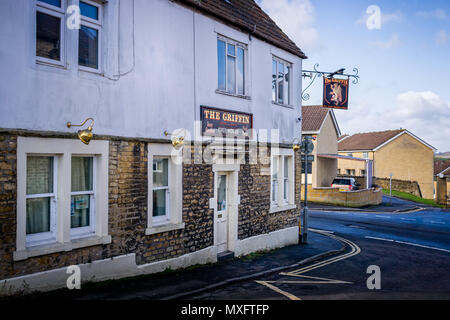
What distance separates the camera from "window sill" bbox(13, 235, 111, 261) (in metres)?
6.32

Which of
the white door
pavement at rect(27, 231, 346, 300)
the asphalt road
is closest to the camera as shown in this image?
pavement at rect(27, 231, 346, 300)

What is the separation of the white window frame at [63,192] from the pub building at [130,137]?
0.07 feet

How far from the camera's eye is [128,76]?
318 inches

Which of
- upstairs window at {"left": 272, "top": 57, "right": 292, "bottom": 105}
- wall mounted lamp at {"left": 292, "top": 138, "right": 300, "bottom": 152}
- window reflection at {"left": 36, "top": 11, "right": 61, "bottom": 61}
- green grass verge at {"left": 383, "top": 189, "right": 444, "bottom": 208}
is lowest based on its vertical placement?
green grass verge at {"left": 383, "top": 189, "right": 444, "bottom": 208}

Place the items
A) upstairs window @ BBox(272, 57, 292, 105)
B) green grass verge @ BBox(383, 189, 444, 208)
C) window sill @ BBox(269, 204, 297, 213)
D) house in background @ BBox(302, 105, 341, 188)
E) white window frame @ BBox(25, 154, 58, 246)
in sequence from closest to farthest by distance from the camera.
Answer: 1. white window frame @ BBox(25, 154, 58, 246)
2. window sill @ BBox(269, 204, 297, 213)
3. upstairs window @ BBox(272, 57, 292, 105)
4. house in background @ BBox(302, 105, 341, 188)
5. green grass verge @ BBox(383, 189, 444, 208)

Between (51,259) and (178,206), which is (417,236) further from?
(51,259)

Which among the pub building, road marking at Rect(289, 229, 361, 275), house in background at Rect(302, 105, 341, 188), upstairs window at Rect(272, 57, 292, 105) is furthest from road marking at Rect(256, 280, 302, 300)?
house in background at Rect(302, 105, 341, 188)

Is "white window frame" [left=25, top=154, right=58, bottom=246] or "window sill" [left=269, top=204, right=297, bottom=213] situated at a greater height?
"white window frame" [left=25, top=154, right=58, bottom=246]

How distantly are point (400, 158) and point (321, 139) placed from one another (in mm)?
21639

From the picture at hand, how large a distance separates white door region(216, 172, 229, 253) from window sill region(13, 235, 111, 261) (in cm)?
401

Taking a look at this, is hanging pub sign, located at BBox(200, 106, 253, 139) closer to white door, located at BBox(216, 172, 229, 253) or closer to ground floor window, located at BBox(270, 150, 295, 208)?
white door, located at BBox(216, 172, 229, 253)

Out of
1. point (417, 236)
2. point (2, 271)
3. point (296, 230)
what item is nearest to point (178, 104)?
point (2, 271)
